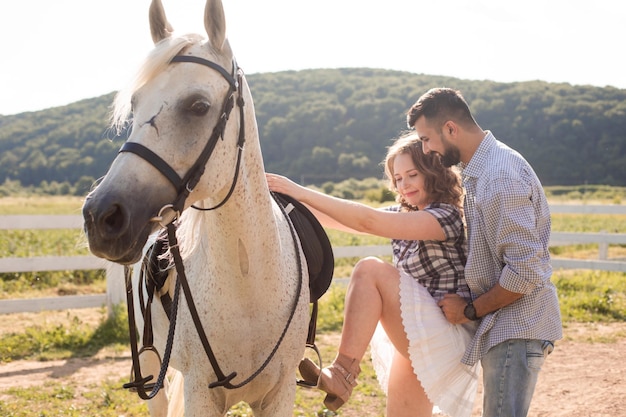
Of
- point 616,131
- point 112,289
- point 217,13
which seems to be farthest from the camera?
point 616,131

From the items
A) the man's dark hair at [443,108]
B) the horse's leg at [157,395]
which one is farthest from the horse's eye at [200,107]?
the horse's leg at [157,395]

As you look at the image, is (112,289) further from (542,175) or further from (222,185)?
(542,175)

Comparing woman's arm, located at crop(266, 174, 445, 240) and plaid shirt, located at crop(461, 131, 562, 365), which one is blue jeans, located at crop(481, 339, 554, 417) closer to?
plaid shirt, located at crop(461, 131, 562, 365)

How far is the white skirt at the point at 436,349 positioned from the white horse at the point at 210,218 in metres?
0.62

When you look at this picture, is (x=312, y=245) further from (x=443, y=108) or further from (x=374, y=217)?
(x=443, y=108)

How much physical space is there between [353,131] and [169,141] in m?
77.7

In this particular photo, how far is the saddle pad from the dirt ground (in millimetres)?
2196

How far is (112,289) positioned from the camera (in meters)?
7.16

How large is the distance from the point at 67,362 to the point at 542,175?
58.3 m

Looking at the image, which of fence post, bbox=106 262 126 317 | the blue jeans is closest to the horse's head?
the blue jeans

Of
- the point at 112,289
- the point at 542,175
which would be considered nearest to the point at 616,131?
the point at 542,175

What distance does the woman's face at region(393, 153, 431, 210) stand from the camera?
3.18 meters

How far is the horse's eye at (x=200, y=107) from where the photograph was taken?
1.93 m

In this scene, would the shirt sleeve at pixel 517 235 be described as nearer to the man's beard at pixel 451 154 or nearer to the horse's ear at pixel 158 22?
the man's beard at pixel 451 154
